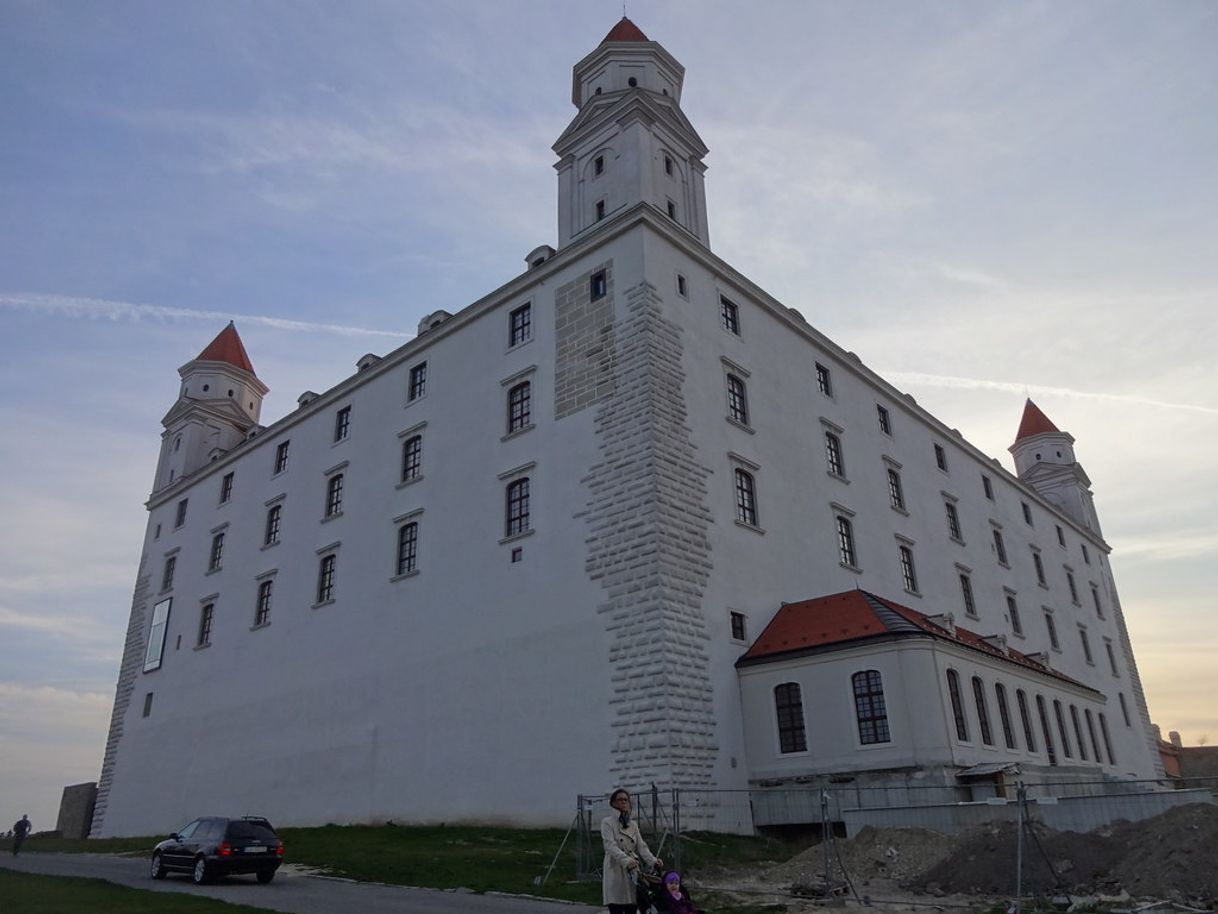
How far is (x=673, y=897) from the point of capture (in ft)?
29.4

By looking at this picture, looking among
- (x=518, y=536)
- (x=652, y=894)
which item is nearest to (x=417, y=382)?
(x=518, y=536)

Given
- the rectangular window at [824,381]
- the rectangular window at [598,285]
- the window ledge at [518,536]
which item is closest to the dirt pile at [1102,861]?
the window ledge at [518,536]

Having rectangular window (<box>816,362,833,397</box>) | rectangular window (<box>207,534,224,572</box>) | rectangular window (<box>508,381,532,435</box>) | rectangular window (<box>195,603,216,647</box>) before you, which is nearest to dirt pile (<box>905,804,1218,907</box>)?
rectangular window (<box>508,381,532,435</box>)

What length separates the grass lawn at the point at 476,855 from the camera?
1664 cm

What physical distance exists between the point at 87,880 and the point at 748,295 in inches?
978

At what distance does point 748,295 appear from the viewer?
3244 cm

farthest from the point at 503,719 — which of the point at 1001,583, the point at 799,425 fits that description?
the point at 1001,583

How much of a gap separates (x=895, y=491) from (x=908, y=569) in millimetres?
3334

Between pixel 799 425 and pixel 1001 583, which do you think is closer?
pixel 799 425

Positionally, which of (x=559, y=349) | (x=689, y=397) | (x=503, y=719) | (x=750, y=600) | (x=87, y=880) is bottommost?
(x=87, y=880)

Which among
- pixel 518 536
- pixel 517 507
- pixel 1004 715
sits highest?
pixel 517 507

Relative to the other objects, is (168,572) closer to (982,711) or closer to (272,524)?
(272,524)

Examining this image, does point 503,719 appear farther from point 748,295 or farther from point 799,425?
point 748,295

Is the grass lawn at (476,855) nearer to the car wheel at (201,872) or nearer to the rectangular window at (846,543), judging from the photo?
the car wheel at (201,872)
